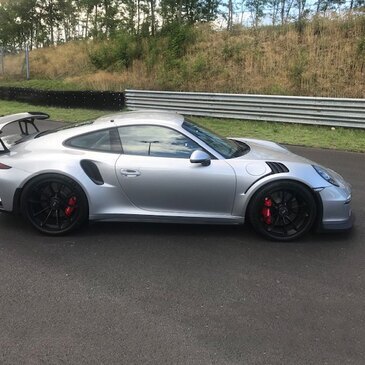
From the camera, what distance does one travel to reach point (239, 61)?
1772cm

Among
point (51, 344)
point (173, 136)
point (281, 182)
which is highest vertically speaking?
point (173, 136)

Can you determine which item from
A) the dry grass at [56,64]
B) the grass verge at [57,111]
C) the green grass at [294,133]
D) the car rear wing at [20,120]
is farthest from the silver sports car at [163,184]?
the dry grass at [56,64]

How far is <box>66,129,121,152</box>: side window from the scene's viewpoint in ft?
15.0

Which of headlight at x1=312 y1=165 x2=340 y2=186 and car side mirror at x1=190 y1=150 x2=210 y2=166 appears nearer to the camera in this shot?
car side mirror at x1=190 y1=150 x2=210 y2=166

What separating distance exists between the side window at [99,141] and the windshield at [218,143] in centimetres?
73

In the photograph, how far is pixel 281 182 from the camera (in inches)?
170

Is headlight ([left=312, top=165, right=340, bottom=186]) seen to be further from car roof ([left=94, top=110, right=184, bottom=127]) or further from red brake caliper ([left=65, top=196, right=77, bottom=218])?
red brake caliper ([left=65, top=196, right=77, bottom=218])

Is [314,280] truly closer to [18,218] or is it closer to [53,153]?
[53,153]

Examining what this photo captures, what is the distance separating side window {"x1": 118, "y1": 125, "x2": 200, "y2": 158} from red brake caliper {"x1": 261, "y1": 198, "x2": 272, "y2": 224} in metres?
0.87

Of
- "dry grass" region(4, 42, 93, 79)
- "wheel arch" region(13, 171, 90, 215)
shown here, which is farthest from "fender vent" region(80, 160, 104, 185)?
"dry grass" region(4, 42, 93, 79)

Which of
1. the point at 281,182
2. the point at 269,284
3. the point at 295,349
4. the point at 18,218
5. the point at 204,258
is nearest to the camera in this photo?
the point at 295,349

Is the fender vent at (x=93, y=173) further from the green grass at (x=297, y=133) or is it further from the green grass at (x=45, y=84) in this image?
the green grass at (x=45, y=84)

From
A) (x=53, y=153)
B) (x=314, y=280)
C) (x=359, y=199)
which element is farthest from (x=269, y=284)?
(x=359, y=199)

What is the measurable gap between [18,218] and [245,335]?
10.6 ft
